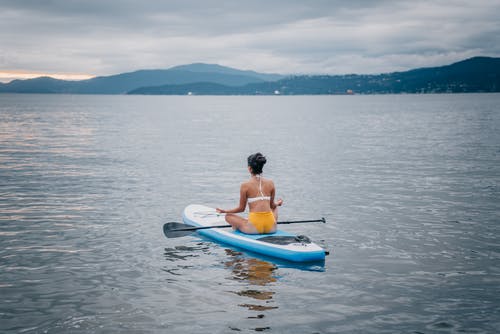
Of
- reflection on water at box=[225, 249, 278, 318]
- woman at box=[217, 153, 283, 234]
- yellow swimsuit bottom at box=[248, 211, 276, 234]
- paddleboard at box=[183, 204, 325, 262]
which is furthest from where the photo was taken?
yellow swimsuit bottom at box=[248, 211, 276, 234]

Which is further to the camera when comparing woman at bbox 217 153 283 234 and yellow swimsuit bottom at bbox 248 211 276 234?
yellow swimsuit bottom at bbox 248 211 276 234

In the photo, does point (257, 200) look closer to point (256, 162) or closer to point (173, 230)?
point (256, 162)

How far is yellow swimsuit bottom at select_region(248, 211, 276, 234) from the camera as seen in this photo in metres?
12.4

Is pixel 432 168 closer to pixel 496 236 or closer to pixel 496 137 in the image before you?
pixel 496 236

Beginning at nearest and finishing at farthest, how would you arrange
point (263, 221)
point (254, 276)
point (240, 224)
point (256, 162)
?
point (254, 276), point (256, 162), point (263, 221), point (240, 224)

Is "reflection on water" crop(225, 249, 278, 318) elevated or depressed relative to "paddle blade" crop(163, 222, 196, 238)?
depressed

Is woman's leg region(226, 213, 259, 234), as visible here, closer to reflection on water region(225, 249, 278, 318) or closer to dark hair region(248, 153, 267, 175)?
reflection on water region(225, 249, 278, 318)

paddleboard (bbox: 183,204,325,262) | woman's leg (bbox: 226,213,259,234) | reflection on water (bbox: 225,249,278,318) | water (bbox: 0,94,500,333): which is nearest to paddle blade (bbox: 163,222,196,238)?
water (bbox: 0,94,500,333)

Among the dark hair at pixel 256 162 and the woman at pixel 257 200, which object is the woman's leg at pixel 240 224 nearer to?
the woman at pixel 257 200

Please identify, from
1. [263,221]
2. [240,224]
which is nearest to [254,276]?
[263,221]

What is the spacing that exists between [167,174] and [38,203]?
8927mm

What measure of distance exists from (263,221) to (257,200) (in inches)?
24.3

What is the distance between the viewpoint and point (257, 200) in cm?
1220

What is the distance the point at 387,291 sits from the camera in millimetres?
10023
